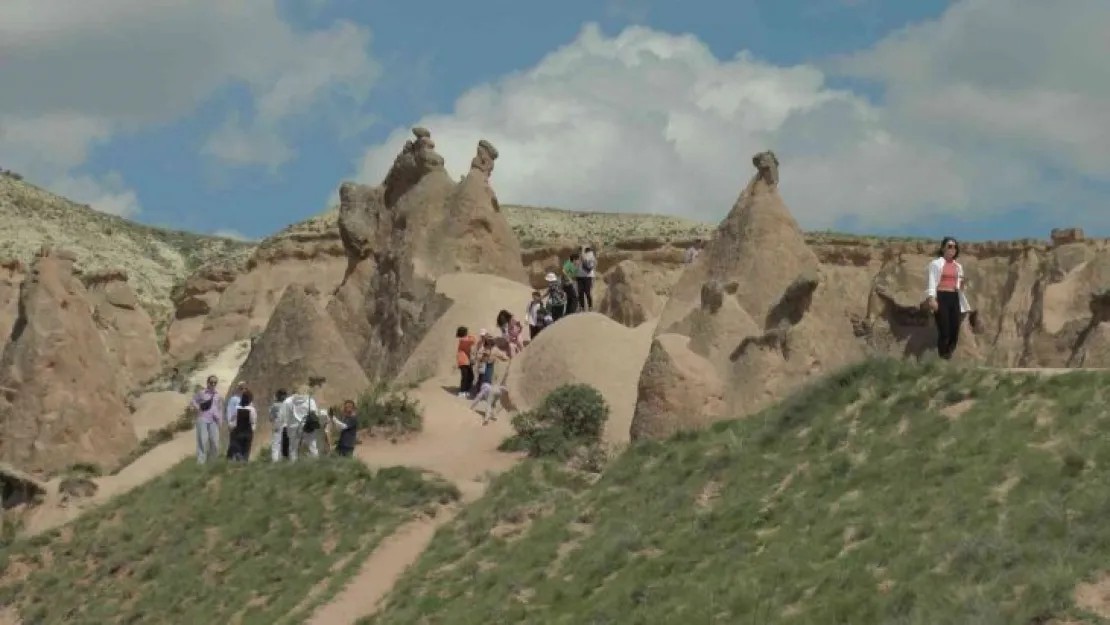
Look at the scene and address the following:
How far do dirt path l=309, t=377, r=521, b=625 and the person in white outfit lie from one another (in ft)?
2.58

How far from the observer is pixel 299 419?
22172 mm

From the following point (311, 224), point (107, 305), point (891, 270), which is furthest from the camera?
point (311, 224)

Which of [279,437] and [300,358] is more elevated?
[300,358]

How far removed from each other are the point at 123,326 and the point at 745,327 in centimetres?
3246

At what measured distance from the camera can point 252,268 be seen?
57594mm

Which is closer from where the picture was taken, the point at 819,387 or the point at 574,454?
the point at 819,387

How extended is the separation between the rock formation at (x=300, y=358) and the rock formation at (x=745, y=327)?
17.2ft

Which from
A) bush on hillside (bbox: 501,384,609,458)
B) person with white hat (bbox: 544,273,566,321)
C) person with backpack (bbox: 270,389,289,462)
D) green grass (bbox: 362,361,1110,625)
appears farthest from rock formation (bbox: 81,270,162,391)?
green grass (bbox: 362,361,1110,625)

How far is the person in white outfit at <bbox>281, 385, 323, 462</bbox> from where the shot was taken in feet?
72.5

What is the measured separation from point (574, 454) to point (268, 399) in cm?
664

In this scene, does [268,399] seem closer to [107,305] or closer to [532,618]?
[532,618]

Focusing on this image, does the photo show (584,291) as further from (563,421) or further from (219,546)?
(219,546)

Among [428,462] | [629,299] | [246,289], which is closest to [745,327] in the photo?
[428,462]

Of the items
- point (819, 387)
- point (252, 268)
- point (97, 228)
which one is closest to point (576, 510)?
point (819, 387)
